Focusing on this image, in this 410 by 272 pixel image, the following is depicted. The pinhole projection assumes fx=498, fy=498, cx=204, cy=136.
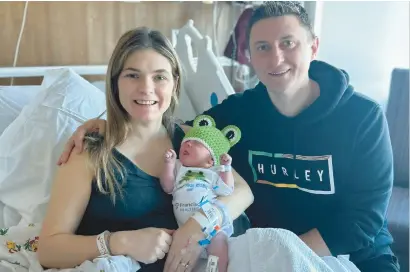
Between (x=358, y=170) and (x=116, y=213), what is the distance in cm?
74

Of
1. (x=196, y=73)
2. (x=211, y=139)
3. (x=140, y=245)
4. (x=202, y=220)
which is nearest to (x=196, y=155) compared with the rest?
(x=211, y=139)

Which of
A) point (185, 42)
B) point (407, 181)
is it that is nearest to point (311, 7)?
point (185, 42)

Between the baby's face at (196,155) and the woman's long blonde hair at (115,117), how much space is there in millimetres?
184

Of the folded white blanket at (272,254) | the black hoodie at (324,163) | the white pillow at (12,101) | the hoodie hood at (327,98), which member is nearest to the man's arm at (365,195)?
the black hoodie at (324,163)

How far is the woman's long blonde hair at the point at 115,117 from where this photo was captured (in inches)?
54.8

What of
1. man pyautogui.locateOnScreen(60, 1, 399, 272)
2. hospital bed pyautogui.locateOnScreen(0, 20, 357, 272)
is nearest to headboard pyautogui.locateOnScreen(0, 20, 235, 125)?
hospital bed pyautogui.locateOnScreen(0, 20, 357, 272)

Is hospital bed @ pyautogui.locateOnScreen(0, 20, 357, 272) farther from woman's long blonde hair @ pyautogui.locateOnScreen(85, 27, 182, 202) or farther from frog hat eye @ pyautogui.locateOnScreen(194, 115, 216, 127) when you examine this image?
frog hat eye @ pyautogui.locateOnScreen(194, 115, 216, 127)

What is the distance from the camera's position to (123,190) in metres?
1.42

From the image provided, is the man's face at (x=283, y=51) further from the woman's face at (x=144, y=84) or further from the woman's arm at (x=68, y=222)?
the woman's arm at (x=68, y=222)

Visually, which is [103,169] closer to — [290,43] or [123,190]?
[123,190]

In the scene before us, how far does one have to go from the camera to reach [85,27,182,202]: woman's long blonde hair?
139 cm

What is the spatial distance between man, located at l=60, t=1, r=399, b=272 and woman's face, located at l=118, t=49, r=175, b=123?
183 millimetres

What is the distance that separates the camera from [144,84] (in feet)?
4.62

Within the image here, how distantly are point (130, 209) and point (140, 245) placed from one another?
14 centimetres
